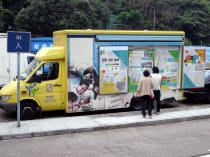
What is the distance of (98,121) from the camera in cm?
870

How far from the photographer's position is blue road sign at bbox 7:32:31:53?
755cm

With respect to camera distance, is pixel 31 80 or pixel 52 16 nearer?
pixel 31 80

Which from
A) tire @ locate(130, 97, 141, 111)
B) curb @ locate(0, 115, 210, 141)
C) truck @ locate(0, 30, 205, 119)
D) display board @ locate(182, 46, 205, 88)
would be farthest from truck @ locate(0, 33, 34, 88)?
display board @ locate(182, 46, 205, 88)

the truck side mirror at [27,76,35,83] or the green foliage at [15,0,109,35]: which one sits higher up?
the green foliage at [15,0,109,35]

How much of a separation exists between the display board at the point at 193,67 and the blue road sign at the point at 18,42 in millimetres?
6376

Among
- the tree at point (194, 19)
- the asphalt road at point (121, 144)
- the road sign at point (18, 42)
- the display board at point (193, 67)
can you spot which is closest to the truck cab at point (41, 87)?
the road sign at point (18, 42)

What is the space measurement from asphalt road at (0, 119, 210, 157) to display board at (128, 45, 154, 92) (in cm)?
245

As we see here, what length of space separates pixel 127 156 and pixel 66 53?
177 inches

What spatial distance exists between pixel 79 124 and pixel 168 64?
4.64 metres

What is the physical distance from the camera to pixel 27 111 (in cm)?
912

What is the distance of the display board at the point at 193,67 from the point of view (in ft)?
36.9

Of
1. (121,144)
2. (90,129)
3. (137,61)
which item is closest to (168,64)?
(137,61)

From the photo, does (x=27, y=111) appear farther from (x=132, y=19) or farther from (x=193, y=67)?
(x=132, y=19)

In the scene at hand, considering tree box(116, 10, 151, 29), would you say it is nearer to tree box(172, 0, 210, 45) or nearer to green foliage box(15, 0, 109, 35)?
tree box(172, 0, 210, 45)
